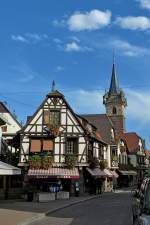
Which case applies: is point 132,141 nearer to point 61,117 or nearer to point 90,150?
point 90,150

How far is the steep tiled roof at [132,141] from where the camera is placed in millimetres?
100550

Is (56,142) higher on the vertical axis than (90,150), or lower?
higher

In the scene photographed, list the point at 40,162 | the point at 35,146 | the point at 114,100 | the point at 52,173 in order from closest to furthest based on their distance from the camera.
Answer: the point at 52,173
the point at 40,162
the point at 35,146
the point at 114,100

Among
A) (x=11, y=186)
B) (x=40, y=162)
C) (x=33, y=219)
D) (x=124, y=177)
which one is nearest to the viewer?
(x=33, y=219)

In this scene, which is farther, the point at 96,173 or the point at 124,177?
the point at 124,177

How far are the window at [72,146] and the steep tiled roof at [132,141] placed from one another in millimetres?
53662

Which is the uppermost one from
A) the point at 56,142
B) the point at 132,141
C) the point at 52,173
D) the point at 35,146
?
the point at 132,141

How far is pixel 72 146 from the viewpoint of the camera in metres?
47.1

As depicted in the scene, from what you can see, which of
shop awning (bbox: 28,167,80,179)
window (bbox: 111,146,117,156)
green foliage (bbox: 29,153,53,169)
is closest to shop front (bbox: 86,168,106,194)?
shop awning (bbox: 28,167,80,179)

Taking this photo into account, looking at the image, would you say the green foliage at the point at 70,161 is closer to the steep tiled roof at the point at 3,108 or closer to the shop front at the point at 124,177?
the steep tiled roof at the point at 3,108

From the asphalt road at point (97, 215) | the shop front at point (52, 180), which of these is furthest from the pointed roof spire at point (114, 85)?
the asphalt road at point (97, 215)

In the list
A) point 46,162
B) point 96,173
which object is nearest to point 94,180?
point 96,173

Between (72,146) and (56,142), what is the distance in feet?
5.42

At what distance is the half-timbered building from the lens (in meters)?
45.1
